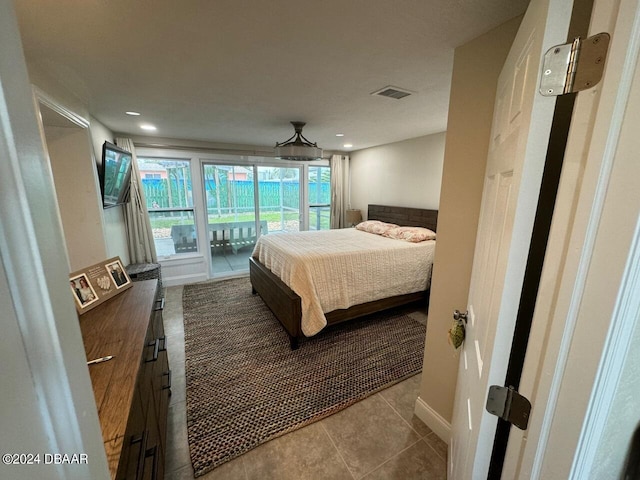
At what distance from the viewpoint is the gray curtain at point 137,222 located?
3.62 m

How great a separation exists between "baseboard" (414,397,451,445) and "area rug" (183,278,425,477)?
1.13 feet

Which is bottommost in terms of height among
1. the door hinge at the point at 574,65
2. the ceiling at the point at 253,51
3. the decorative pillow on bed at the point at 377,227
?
the decorative pillow on bed at the point at 377,227

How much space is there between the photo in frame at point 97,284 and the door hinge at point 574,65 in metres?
2.01

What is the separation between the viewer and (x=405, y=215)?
4180 mm

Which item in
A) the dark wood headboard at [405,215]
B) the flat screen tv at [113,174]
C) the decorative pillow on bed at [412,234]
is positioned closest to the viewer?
the flat screen tv at [113,174]

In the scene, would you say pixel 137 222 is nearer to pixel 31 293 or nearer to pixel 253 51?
pixel 253 51

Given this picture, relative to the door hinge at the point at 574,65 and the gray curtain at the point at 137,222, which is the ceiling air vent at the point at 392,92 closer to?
the door hinge at the point at 574,65

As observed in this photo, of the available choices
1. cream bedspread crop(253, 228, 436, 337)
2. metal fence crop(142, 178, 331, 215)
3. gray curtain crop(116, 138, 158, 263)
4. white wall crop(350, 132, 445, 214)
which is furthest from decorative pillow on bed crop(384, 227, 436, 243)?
gray curtain crop(116, 138, 158, 263)

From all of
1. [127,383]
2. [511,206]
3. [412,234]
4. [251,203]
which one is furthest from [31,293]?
[251,203]

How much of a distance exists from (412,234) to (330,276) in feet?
4.89

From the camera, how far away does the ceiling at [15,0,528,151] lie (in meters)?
1.11

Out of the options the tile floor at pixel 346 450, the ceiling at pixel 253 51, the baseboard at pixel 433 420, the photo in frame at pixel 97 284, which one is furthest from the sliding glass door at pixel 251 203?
the baseboard at pixel 433 420

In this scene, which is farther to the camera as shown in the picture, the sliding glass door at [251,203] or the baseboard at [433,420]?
the sliding glass door at [251,203]

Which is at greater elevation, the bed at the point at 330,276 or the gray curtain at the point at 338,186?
the gray curtain at the point at 338,186
